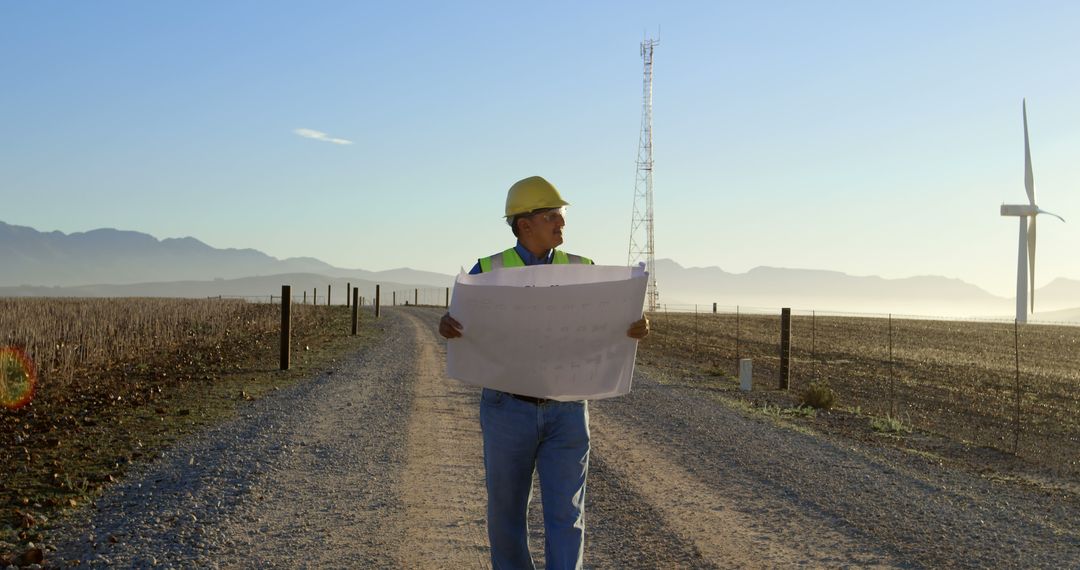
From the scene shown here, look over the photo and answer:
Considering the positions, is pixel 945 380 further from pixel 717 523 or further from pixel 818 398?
pixel 717 523

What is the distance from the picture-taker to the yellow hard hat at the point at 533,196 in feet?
12.9

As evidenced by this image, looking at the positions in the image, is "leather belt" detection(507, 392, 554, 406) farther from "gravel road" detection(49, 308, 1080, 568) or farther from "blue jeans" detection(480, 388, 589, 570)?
"gravel road" detection(49, 308, 1080, 568)

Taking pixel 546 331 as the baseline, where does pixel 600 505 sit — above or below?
below

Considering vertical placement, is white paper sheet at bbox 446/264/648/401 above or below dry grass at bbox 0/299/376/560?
above

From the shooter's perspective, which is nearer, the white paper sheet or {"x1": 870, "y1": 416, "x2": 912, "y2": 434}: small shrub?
the white paper sheet

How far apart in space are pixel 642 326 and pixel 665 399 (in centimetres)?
1103

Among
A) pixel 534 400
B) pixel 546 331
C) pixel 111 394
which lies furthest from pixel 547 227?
pixel 111 394

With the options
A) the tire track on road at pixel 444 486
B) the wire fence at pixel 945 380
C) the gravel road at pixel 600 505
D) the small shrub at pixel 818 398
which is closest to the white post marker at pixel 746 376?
the wire fence at pixel 945 380

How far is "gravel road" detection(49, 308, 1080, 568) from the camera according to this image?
5.81 m

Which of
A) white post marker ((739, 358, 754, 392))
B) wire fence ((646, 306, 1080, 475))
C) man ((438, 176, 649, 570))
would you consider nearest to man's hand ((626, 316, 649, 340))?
man ((438, 176, 649, 570))

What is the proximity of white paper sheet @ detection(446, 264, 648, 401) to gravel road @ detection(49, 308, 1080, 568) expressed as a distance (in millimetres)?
2216

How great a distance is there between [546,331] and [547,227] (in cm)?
55

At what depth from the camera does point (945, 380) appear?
23.6 metres

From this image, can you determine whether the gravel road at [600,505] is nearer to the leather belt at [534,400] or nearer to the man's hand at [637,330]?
the leather belt at [534,400]
